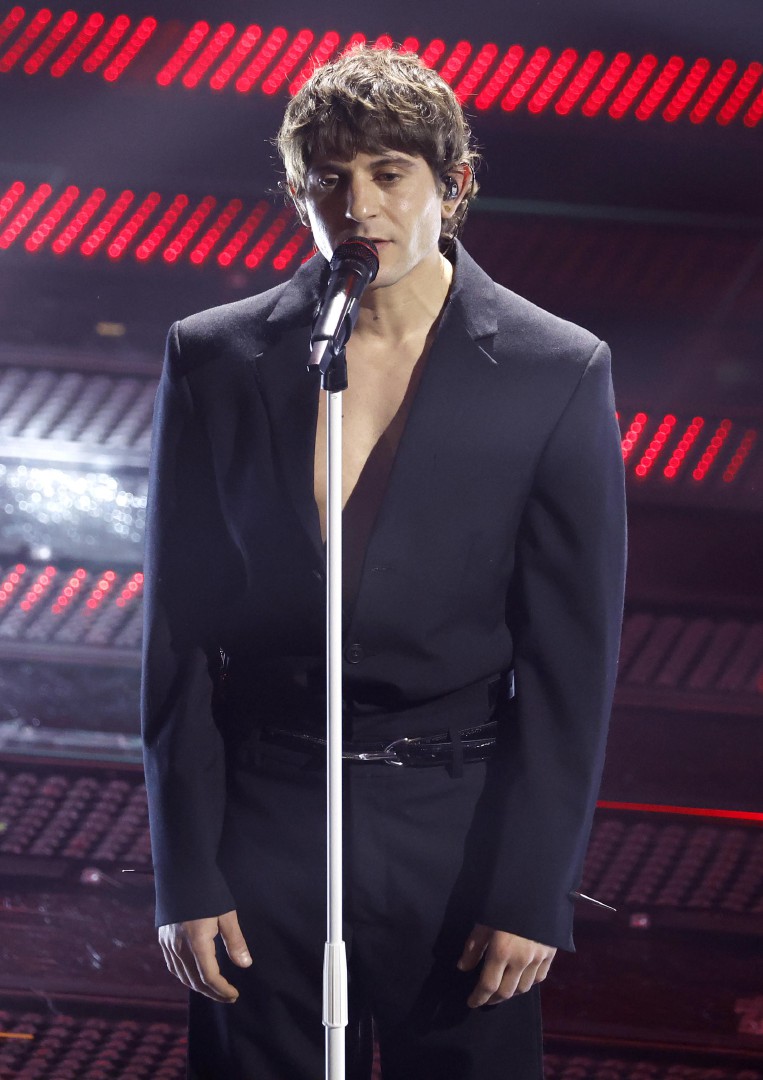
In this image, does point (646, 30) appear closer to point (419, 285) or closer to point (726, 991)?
point (419, 285)

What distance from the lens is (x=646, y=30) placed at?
2.02m

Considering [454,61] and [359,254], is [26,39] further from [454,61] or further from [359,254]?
[359,254]

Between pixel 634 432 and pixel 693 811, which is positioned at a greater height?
pixel 634 432

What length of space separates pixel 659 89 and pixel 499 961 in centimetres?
139

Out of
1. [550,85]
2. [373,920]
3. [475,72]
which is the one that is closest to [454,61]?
[475,72]

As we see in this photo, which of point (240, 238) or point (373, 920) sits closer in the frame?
point (373, 920)

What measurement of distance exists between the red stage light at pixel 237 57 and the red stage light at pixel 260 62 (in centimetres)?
2

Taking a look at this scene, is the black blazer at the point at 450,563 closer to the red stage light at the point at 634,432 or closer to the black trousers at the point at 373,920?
the black trousers at the point at 373,920

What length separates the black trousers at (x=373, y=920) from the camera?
138cm

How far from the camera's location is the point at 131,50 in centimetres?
210

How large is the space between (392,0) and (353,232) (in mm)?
853

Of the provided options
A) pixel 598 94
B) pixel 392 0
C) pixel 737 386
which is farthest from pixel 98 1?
pixel 737 386

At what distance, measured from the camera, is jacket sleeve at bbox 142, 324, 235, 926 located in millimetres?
1412

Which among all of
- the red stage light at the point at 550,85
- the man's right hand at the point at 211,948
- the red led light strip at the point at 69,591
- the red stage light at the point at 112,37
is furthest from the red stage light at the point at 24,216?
the man's right hand at the point at 211,948
